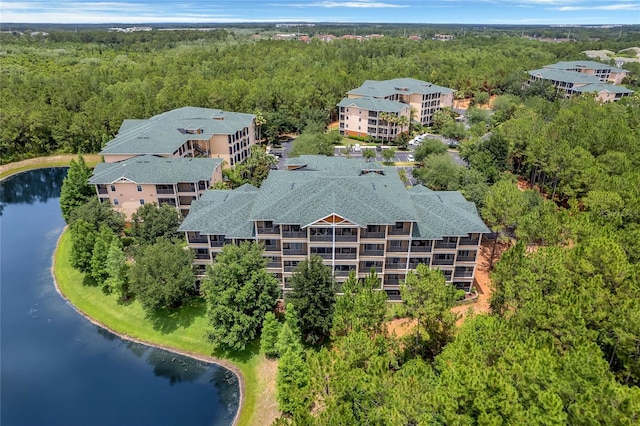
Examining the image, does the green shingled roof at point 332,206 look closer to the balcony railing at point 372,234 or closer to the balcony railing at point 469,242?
the balcony railing at point 469,242

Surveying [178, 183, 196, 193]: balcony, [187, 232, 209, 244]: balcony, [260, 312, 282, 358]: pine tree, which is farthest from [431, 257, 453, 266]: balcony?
[178, 183, 196, 193]: balcony

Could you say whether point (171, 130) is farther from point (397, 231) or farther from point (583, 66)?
point (583, 66)

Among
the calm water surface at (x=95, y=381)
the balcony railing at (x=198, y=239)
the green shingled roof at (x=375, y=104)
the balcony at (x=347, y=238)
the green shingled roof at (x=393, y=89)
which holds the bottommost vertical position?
the calm water surface at (x=95, y=381)

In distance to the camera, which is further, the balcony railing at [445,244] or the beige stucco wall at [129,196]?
the beige stucco wall at [129,196]

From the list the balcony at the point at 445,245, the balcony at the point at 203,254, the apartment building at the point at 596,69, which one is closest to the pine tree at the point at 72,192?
the balcony at the point at 203,254

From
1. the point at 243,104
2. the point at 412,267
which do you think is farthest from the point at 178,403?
the point at 243,104

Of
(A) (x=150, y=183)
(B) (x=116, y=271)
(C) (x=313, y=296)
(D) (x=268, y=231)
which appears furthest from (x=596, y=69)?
(B) (x=116, y=271)

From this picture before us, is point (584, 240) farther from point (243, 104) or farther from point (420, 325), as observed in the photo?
point (243, 104)

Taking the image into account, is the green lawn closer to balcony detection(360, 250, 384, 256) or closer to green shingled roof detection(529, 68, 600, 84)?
balcony detection(360, 250, 384, 256)
